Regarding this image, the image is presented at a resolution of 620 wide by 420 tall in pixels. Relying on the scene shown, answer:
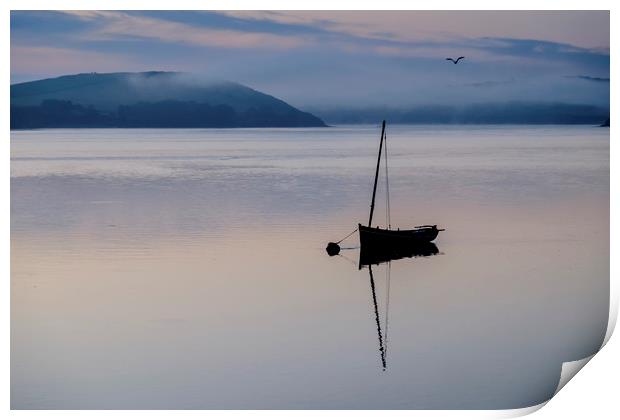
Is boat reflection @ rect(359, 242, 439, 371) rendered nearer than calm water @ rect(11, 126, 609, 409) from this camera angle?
No

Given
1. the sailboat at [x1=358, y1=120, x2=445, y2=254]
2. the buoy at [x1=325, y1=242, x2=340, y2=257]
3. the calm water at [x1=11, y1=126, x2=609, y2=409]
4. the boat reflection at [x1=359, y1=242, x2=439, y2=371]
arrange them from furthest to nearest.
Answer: the sailboat at [x1=358, y1=120, x2=445, y2=254]
the buoy at [x1=325, y1=242, x2=340, y2=257]
the boat reflection at [x1=359, y1=242, x2=439, y2=371]
the calm water at [x1=11, y1=126, x2=609, y2=409]

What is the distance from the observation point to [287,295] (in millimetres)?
10070

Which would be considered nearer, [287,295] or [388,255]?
[287,295]

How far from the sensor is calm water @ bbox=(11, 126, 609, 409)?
772 centimetres

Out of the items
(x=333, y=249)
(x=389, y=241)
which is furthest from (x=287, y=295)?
(x=389, y=241)

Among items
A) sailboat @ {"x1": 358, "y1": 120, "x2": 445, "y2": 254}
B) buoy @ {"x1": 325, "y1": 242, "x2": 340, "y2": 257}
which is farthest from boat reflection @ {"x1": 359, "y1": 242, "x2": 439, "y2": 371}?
buoy @ {"x1": 325, "y1": 242, "x2": 340, "y2": 257}

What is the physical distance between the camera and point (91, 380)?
7781 millimetres

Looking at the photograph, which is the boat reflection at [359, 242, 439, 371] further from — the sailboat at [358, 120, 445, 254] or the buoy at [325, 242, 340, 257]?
the buoy at [325, 242, 340, 257]

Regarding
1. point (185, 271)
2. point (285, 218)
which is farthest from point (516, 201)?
point (185, 271)

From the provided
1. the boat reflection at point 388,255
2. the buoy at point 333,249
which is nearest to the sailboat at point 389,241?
the boat reflection at point 388,255

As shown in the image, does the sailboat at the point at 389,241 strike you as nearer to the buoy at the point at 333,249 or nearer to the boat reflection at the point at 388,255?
the boat reflection at the point at 388,255

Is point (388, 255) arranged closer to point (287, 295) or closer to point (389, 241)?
point (389, 241)

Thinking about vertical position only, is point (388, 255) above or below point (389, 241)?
below
